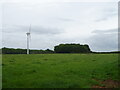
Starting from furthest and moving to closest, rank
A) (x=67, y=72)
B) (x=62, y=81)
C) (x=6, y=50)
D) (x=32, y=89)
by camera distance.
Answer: (x=6, y=50)
(x=67, y=72)
(x=62, y=81)
(x=32, y=89)

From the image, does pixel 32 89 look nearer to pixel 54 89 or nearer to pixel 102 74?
pixel 54 89

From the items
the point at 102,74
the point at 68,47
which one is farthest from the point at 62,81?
the point at 68,47

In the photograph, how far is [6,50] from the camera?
8400cm

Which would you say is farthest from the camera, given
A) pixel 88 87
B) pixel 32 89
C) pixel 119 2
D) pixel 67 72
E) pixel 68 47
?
pixel 68 47

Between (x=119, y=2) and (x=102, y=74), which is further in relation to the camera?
(x=119, y=2)

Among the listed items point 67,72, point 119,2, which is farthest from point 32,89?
point 119,2

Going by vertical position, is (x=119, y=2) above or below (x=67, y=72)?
above

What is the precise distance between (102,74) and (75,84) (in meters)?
6.02

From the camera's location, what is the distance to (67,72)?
66.8 feet

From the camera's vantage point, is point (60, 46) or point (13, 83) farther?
point (60, 46)

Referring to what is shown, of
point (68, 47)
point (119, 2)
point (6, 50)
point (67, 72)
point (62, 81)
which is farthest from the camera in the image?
point (68, 47)

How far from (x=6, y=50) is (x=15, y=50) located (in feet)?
15.8

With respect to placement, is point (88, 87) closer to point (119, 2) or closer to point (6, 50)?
point (119, 2)

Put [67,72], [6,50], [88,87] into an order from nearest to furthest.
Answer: [88,87] < [67,72] < [6,50]
